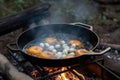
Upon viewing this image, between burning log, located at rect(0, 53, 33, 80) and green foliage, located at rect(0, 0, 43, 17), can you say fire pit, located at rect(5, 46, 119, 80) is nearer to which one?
burning log, located at rect(0, 53, 33, 80)

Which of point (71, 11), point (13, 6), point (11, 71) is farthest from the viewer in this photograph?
point (13, 6)

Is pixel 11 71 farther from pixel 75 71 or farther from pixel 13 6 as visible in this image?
pixel 13 6

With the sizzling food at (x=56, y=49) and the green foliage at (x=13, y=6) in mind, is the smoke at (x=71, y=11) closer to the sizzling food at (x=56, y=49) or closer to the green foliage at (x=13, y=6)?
the green foliage at (x=13, y=6)

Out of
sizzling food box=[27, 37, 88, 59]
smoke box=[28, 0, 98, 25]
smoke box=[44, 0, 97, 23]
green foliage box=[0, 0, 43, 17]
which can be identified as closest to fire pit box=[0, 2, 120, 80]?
sizzling food box=[27, 37, 88, 59]

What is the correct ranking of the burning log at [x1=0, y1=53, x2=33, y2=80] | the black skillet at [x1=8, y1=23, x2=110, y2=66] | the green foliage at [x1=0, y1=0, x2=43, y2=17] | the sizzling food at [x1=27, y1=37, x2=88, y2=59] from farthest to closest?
the green foliage at [x1=0, y1=0, x2=43, y2=17]
the black skillet at [x1=8, y1=23, x2=110, y2=66]
the burning log at [x1=0, y1=53, x2=33, y2=80]
the sizzling food at [x1=27, y1=37, x2=88, y2=59]

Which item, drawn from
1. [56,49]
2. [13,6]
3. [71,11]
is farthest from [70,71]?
[13,6]

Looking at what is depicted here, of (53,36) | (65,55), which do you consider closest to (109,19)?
(53,36)

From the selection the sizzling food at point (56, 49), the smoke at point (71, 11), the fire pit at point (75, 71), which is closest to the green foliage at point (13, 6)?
the smoke at point (71, 11)

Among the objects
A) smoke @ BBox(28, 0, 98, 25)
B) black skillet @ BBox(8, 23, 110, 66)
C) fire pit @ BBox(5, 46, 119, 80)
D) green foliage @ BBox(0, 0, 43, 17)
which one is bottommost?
fire pit @ BBox(5, 46, 119, 80)
